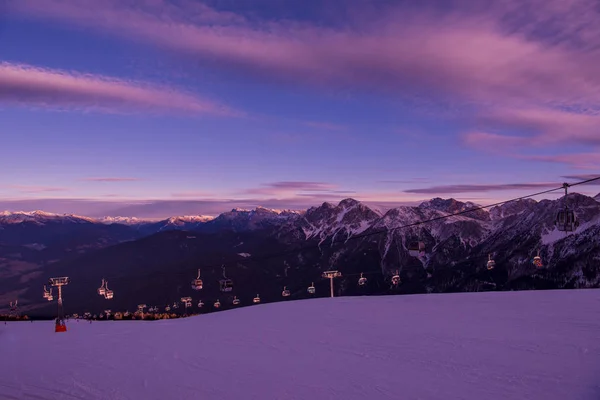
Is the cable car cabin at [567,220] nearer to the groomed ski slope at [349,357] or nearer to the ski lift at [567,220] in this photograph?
the ski lift at [567,220]

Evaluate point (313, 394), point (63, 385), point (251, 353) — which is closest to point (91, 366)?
point (63, 385)

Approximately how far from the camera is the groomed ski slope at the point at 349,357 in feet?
42.0

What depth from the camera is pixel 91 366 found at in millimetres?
17531

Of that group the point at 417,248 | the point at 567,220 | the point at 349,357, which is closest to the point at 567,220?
the point at 567,220

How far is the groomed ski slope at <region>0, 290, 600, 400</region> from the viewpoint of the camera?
1280 cm

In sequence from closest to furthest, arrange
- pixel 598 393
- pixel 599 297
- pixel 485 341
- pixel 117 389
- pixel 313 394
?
1. pixel 598 393
2. pixel 313 394
3. pixel 117 389
4. pixel 485 341
5. pixel 599 297

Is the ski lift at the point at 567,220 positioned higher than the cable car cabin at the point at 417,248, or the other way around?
the ski lift at the point at 567,220

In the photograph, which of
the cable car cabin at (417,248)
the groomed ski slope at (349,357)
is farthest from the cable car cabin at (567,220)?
the cable car cabin at (417,248)

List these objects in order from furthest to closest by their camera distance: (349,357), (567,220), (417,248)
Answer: (417,248)
(567,220)
(349,357)

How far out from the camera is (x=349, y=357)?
16000 mm

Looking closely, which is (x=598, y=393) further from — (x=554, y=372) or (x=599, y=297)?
(x=599, y=297)

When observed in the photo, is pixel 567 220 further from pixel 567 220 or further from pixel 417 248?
pixel 417 248

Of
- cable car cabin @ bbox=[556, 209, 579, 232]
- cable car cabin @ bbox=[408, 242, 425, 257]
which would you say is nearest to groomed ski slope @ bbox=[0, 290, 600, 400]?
cable car cabin @ bbox=[556, 209, 579, 232]

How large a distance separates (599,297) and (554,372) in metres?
12.7
